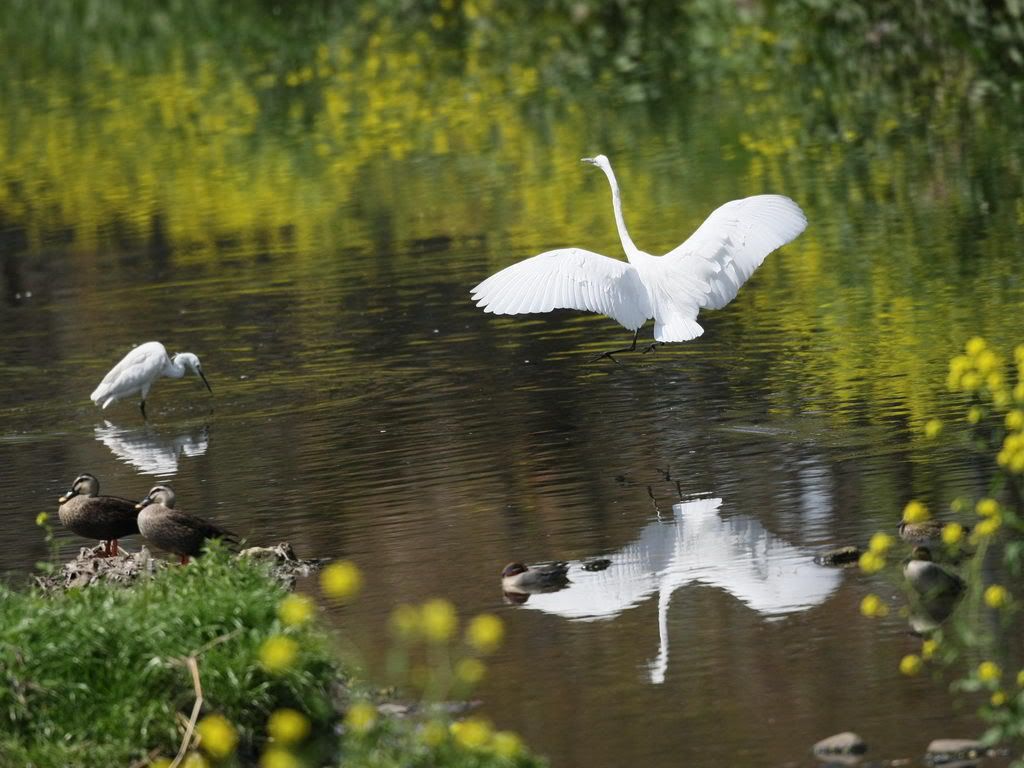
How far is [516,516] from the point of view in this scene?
1117 cm

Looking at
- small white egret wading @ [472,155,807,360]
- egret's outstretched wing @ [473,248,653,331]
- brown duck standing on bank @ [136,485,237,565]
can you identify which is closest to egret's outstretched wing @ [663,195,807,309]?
small white egret wading @ [472,155,807,360]

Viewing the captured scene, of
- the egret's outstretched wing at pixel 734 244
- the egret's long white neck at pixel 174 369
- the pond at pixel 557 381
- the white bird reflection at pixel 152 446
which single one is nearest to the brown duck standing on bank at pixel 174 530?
the pond at pixel 557 381

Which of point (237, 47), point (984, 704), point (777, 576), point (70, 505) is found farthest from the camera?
point (237, 47)

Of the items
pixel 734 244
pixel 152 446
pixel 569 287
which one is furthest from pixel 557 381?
pixel 152 446

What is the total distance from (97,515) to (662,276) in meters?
4.37

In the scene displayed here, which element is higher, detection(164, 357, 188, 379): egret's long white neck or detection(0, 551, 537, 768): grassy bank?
detection(164, 357, 188, 379): egret's long white neck

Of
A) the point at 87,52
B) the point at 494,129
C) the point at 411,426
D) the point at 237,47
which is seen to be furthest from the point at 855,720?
the point at 87,52

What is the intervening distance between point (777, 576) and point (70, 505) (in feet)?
12.3

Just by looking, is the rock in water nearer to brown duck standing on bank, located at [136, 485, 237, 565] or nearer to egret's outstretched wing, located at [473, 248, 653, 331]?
brown duck standing on bank, located at [136, 485, 237, 565]

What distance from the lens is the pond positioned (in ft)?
28.3

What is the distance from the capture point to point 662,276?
1331cm

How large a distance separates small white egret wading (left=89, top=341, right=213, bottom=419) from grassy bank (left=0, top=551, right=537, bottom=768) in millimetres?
7245

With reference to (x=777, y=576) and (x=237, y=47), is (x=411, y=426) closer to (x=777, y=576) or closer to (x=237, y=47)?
(x=777, y=576)

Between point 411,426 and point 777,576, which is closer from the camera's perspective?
point 777,576
